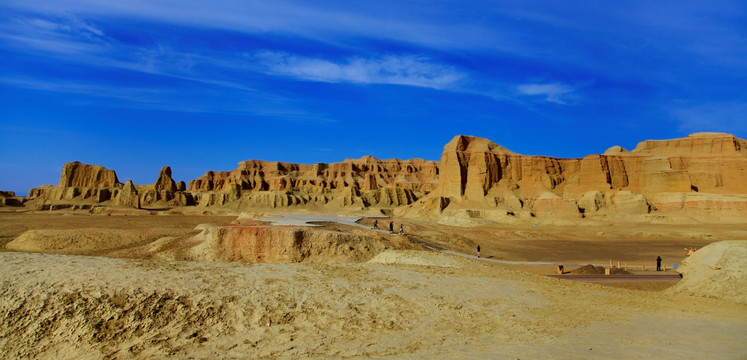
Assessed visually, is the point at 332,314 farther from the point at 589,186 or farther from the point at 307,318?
the point at 589,186

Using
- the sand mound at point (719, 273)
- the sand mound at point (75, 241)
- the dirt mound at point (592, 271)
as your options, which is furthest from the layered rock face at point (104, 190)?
the sand mound at point (719, 273)

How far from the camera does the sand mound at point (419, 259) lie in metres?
17.4

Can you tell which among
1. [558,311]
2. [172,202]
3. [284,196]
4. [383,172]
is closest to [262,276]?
[558,311]

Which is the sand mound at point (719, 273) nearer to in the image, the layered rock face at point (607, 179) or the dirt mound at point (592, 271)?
the dirt mound at point (592, 271)

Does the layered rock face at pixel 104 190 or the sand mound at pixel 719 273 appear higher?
the layered rock face at pixel 104 190

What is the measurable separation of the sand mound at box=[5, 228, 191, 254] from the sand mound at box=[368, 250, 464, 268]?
19.6 meters

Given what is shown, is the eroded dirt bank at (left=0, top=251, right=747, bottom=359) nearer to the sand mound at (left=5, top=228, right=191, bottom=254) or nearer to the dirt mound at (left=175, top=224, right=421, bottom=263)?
the dirt mound at (left=175, top=224, right=421, bottom=263)

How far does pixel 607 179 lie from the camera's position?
206ft

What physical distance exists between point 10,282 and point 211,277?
3.81 meters

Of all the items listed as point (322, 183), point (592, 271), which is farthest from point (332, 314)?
point (322, 183)

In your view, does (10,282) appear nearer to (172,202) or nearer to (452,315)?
(452,315)

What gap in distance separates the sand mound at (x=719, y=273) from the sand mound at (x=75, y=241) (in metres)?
30.3

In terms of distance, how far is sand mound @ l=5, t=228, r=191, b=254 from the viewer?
27.9 metres

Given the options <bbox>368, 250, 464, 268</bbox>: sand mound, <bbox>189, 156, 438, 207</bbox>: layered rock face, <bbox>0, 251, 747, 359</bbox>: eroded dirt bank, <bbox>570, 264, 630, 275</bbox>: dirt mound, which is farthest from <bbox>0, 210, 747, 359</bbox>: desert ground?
<bbox>189, 156, 438, 207</bbox>: layered rock face
